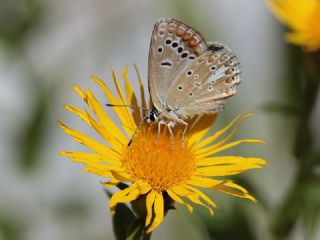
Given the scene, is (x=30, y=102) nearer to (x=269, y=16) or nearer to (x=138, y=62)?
(x=138, y=62)

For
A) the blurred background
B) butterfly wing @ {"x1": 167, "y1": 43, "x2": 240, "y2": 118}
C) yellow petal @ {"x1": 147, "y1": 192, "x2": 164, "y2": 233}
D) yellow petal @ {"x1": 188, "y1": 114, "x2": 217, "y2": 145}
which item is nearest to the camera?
yellow petal @ {"x1": 147, "y1": 192, "x2": 164, "y2": 233}

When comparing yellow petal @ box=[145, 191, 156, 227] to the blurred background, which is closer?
yellow petal @ box=[145, 191, 156, 227]

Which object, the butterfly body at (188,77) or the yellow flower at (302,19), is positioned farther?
the yellow flower at (302,19)

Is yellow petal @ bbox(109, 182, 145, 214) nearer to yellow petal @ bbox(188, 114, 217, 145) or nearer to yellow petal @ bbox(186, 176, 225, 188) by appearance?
yellow petal @ bbox(186, 176, 225, 188)

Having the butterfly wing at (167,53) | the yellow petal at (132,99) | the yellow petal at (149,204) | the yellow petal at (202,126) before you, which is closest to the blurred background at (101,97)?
the yellow petal at (202,126)

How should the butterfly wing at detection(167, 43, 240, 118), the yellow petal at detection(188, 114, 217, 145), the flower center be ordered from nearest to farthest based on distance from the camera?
the flower center, the butterfly wing at detection(167, 43, 240, 118), the yellow petal at detection(188, 114, 217, 145)

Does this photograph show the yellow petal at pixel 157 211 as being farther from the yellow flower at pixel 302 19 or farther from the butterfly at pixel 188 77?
the yellow flower at pixel 302 19

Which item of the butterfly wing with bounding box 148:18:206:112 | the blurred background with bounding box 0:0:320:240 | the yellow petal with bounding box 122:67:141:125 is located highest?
the butterfly wing with bounding box 148:18:206:112

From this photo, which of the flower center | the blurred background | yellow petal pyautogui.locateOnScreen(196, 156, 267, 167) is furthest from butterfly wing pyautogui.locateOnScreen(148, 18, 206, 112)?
the blurred background
